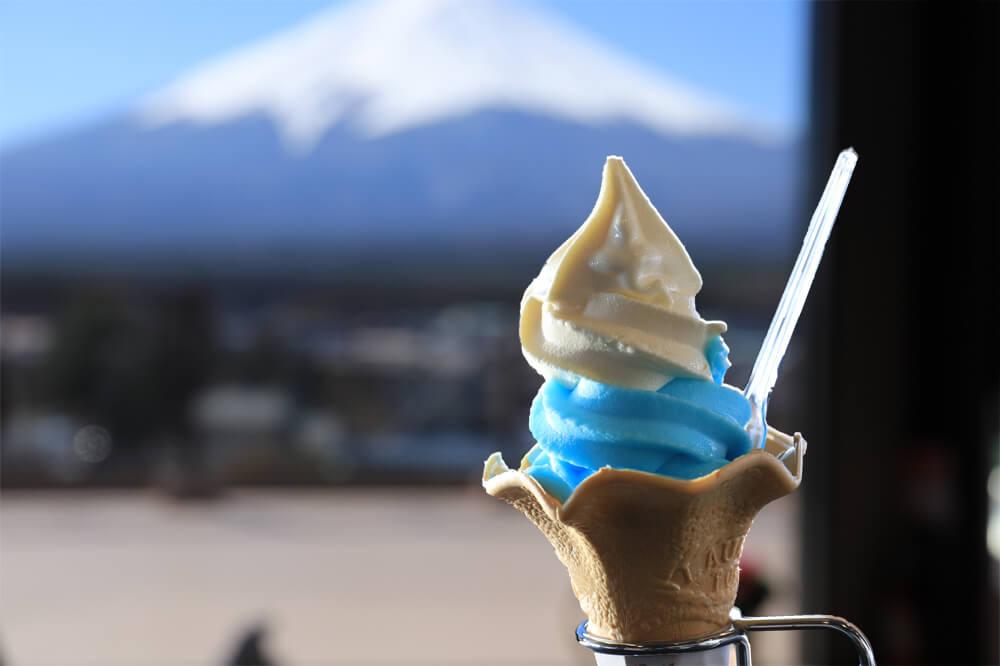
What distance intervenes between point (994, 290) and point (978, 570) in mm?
717

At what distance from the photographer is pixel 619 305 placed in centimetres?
86

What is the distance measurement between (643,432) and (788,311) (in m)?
0.14

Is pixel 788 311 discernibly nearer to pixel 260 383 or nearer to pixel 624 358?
pixel 624 358

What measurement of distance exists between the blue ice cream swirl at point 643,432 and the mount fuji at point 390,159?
221 centimetres

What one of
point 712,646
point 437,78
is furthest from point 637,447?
point 437,78

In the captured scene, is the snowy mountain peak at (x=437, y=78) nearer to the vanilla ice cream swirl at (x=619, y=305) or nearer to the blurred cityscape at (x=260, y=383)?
the blurred cityscape at (x=260, y=383)

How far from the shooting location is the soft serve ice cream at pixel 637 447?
0.77 m

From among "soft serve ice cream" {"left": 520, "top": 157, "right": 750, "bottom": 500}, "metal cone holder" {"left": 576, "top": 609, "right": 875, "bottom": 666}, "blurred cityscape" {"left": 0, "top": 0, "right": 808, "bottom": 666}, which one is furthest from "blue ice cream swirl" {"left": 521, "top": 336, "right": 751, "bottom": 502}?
"blurred cityscape" {"left": 0, "top": 0, "right": 808, "bottom": 666}

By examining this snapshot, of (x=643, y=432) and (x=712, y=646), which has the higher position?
(x=643, y=432)

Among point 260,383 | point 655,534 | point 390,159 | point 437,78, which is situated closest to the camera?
point 655,534

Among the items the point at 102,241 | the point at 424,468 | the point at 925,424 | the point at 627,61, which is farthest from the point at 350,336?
the point at 925,424

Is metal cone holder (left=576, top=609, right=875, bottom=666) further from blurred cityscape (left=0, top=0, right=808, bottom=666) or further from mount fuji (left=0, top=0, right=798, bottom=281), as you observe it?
mount fuji (left=0, top=0, right=798, bottom=281)

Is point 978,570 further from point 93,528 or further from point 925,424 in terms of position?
point 93,528

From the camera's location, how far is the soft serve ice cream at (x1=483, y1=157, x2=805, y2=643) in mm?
775
